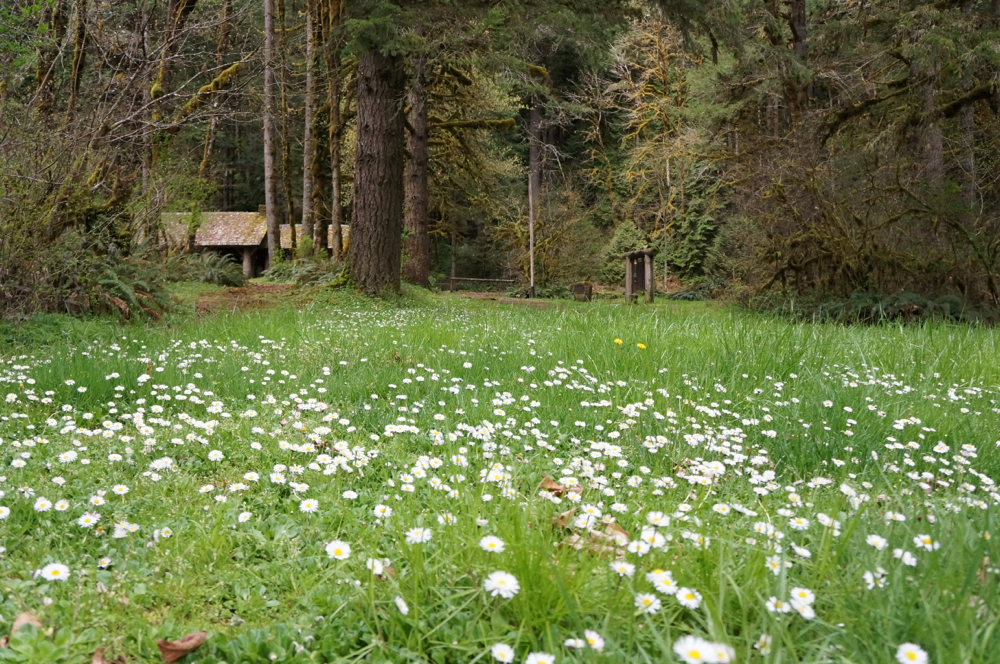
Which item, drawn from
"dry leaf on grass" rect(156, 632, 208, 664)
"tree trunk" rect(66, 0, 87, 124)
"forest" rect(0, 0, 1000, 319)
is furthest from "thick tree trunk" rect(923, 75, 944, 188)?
"dry leaf on grass" rect(156, 632, 208, 664)

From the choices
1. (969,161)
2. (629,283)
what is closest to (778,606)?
(969,161)

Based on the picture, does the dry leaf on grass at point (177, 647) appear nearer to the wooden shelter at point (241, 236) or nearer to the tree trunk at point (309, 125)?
the tree trunk at point (309, 125)

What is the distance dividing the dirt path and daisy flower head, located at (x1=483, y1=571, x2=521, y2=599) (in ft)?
25.5

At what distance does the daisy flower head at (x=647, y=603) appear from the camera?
1.50 metres

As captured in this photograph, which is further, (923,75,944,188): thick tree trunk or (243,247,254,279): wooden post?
(243,247,254,279): wooden post

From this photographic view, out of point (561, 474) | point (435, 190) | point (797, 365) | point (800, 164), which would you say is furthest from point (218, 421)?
point (435, 190)

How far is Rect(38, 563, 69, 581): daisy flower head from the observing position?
1691mm

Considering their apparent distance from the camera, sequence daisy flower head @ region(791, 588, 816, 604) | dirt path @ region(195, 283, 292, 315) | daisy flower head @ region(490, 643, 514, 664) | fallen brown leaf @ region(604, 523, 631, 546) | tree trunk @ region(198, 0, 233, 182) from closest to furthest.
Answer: daisy flower head @ region(490, 643, 514, 664) < daisy flower head @ region(791, 588, 816, 604) < fallen brown leaf @ region(604, 523, 631, 546) < tree trunk @ region(198, 0, 233, 182) < dirt path @ region(195, 283, 292, 315)

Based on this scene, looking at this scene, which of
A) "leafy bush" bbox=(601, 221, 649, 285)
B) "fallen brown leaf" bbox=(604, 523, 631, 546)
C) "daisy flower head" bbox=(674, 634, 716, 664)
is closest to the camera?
"daisy flower head" bbox=(674, 634, 716, 664)

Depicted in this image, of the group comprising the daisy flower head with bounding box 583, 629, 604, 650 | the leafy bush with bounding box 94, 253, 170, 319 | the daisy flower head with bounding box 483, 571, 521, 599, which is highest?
the leafy bush with bounding box 94, 253, 170, 319

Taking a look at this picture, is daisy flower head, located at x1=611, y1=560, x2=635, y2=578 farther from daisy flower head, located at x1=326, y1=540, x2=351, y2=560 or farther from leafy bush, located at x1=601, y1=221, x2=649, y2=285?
leafy bush, located at x1=601, y1=221, x2=649, y2=285

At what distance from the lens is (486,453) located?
263 centimetres

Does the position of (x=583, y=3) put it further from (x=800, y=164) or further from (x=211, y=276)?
(x=211, y=276)

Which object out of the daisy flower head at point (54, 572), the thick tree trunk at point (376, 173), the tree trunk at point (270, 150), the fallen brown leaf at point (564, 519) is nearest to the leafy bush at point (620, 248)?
the tree trunk at point (270, 150)
